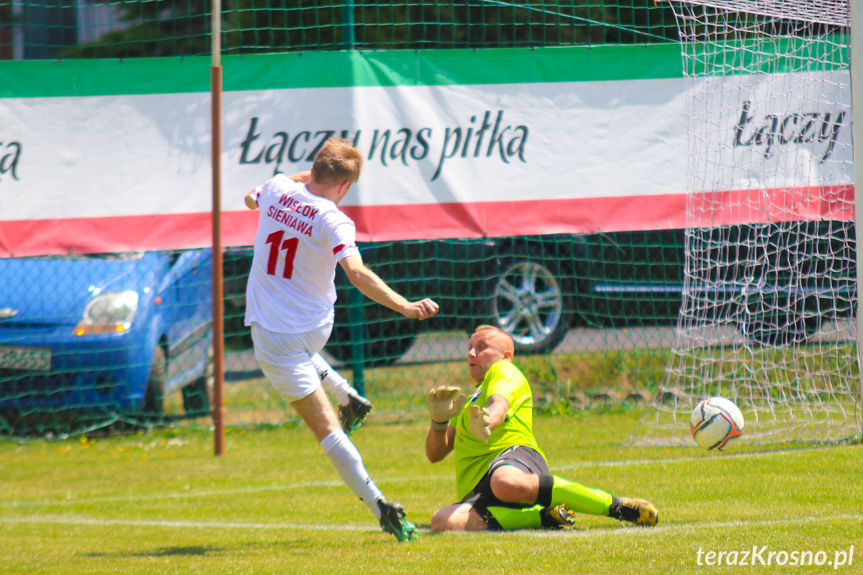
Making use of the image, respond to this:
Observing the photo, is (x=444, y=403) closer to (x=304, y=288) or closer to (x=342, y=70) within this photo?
(x=304, y=288)

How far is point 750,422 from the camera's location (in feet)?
23.0

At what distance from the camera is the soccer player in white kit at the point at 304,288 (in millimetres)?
4527

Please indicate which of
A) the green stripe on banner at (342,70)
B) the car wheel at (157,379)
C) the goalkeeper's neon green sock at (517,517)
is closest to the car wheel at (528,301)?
the green stripe on banner at (342,70)

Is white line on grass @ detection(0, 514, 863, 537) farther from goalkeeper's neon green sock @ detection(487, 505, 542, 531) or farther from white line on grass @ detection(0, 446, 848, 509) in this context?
white line on grass @ detection(0, 446, 848, 509)

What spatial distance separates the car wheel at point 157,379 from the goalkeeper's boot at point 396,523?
375cm

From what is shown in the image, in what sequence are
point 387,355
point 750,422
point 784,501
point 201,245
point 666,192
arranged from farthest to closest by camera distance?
point 387,355, point 666,192, point 201,245, point 750,422, point 784,501

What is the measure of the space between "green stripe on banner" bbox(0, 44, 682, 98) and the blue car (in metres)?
1.45

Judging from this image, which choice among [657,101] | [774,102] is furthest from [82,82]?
[774,102]

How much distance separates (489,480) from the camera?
4.66m

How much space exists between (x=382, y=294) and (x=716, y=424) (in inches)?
88.8

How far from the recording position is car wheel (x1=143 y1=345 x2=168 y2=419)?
7.64 metres

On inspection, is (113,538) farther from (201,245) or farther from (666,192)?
(666,192)

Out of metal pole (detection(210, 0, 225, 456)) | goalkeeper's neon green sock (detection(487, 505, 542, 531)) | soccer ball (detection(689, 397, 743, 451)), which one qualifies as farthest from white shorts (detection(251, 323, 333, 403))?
metal pole (detection(210, 0, 225, 456))

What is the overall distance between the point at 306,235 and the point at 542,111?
4.28 m
